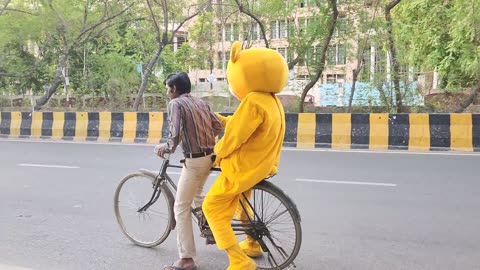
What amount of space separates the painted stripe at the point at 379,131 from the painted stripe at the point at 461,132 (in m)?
1.32

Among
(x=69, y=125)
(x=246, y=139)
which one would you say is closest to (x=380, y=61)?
(x=69, y=125)

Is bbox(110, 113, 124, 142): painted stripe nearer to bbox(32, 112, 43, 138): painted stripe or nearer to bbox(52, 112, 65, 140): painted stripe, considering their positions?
bbox(52, 112, 65, 140): painted stripe

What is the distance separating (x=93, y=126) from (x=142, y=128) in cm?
160

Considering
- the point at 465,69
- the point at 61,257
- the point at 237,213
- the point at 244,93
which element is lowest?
the point at 61,257

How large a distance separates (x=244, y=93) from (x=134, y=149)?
798cm

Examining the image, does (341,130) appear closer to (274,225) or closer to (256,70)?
(274,225)

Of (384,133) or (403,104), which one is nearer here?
(384,133)

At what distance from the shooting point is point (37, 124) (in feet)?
46.9

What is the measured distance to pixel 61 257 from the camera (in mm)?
4387

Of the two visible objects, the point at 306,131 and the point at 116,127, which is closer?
the point at 306,131

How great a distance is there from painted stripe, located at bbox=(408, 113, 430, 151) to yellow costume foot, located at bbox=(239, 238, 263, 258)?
7.35m

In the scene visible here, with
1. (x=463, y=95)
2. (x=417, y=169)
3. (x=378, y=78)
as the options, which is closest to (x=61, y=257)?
(x=417, y=169)

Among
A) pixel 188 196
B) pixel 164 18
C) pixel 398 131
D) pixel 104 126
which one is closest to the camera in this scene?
pixel 188 196

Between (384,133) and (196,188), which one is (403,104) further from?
A: (196,188)
